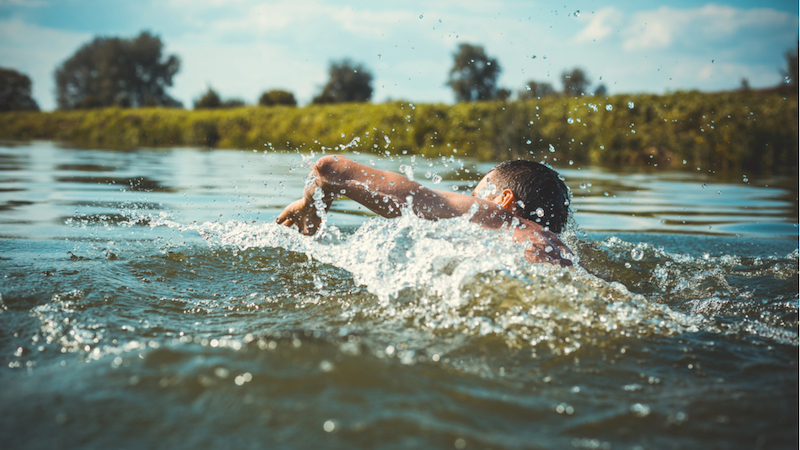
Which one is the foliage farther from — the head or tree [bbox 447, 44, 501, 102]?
the head

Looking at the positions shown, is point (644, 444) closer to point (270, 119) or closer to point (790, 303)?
point (790, 303)

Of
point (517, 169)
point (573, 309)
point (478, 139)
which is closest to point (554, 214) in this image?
point (517, 169)

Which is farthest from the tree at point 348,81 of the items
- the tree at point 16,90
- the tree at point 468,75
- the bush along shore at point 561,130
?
the tree at point 16,90

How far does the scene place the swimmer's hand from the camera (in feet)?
11.5

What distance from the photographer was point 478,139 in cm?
2527

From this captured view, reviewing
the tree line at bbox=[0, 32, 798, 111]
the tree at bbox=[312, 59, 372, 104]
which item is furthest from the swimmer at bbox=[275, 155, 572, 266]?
the tree at bbox=[312, 59, 372, 104]

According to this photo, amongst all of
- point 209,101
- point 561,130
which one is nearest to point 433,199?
point 561,130

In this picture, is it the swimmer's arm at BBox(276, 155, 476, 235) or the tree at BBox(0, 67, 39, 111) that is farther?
the tree at BBox(0, 67, 39, 111)

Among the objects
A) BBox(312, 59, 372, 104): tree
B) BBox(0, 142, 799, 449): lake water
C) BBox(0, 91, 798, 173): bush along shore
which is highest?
BBox(312, 59, 372, 104): tree

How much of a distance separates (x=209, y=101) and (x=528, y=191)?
173ft

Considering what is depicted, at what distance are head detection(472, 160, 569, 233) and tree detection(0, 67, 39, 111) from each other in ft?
256

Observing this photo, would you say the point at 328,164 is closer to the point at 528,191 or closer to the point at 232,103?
the point at 528,191

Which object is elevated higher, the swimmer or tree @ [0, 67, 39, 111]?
tree @ [0, 67, 39, 111]

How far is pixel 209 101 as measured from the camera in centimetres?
5091
